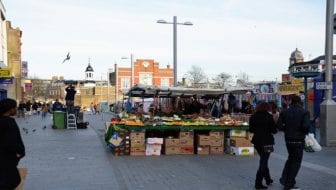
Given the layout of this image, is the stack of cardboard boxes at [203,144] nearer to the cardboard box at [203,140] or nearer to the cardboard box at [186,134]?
the cardboard box at [203,140]

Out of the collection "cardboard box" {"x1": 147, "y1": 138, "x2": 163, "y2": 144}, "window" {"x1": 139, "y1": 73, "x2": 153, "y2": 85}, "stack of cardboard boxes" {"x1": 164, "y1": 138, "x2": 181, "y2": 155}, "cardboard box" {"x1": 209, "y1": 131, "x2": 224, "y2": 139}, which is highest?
"window" {"x1": 139, "y1": 73, "x2": 153, "y2": 85}

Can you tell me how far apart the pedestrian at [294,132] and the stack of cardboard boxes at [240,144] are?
5.24 m

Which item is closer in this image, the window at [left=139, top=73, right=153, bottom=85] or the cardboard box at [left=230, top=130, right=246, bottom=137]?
the cardboard box at [left=230, top=130, right=246, bottom=137]

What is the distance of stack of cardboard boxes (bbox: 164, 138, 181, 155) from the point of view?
45.0 feet

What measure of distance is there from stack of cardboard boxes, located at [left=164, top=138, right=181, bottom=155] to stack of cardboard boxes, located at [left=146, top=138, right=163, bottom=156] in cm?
20

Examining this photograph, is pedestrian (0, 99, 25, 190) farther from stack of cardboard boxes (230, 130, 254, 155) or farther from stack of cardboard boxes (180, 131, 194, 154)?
stack of cardboard boxes (230, 130, 254, 155)

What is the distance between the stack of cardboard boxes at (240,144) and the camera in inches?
541

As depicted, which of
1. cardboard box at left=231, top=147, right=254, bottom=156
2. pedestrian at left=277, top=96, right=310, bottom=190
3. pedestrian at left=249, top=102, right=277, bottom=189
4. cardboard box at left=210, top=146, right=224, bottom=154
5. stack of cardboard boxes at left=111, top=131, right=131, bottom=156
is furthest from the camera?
cardboard box at left=210, top=146, right=224, bottom=154

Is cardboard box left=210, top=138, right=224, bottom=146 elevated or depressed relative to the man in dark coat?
depressed

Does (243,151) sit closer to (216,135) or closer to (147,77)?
(216,135)

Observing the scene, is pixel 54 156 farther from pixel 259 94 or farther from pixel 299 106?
pixel 259 94

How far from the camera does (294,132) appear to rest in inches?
327

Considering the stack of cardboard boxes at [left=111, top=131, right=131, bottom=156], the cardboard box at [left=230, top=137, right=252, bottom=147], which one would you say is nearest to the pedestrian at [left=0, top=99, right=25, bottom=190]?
the stack of cardboard boxes at [left=111, top=131, right=131, bottom=156]

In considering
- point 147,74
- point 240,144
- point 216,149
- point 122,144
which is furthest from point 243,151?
point 147,74
